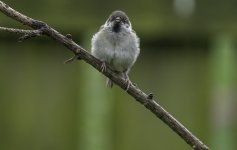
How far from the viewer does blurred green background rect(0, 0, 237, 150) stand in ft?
14.3

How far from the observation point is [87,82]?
4.38m

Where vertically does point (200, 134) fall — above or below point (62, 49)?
below

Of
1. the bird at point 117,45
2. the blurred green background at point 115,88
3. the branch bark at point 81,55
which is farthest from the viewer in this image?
the blurred green background at point 115,88

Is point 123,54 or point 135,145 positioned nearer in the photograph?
point 123,54

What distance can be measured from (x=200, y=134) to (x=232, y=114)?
0.23 m

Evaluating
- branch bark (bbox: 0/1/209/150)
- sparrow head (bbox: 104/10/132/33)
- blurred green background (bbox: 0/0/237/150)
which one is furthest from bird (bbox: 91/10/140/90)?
branch bark (bbox: 0/1/209/150)

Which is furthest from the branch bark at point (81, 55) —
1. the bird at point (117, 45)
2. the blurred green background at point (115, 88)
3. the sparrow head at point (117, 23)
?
the blurred green background at point (115, 88)

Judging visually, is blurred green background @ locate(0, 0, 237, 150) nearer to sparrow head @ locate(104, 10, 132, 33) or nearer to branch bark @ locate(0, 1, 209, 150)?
sparrow head @ locate(104, 10, 132, 33)

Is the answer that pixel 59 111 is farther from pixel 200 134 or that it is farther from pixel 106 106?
pixel 200 134

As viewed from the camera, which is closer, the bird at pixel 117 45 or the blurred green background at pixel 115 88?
the bird at pixel 117 45

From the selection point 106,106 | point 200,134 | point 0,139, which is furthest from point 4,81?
point 200,134

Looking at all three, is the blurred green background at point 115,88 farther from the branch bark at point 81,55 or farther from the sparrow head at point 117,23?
the branch bark at point 81,55

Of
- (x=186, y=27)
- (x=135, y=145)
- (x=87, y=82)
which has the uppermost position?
(x=186, y=27)

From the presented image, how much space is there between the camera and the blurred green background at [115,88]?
4348mm
